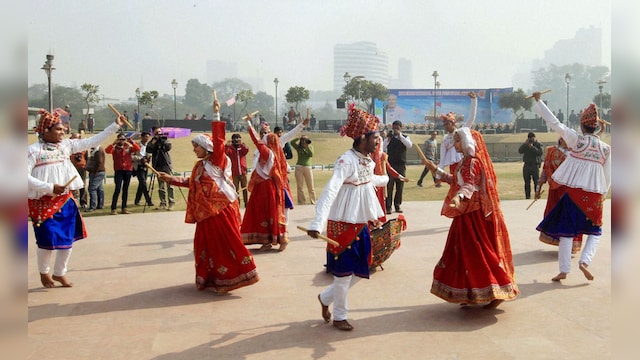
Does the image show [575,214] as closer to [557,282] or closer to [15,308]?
[557,282]

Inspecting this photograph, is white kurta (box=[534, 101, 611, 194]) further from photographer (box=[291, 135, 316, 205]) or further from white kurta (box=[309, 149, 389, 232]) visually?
photographer (box=[291, 135, 316, 205])

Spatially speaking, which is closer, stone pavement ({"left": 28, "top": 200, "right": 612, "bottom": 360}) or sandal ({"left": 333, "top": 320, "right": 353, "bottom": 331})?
stone pavement ({"left": 28, "top": 200, "right": 612, "bottom": 360})

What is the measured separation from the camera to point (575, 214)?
23.8ft

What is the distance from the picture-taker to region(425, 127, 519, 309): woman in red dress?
5.81 metres

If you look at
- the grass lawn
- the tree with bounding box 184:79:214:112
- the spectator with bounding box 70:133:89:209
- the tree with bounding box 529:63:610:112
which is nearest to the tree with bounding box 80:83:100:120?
the grass lawn

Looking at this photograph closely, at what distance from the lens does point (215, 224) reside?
6.89 meters

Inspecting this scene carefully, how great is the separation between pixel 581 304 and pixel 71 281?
20.3ft

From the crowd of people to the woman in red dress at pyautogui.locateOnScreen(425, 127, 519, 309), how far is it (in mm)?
10

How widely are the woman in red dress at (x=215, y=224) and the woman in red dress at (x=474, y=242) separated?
7.43ft

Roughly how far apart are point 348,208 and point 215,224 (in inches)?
76.4


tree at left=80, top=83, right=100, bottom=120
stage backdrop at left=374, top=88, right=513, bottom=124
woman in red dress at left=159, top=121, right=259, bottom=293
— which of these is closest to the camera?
woman in red dress at left=159, top=121, right=259, bottom=293

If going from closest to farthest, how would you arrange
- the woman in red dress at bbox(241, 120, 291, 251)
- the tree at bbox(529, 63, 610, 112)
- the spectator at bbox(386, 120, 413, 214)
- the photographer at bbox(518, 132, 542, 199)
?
the woman in red dress at bbox(241, 120, 291, 251), the spectator at bbox(386, 120, 413, 214), the photographer at bbox(518, 132, 542, 199), the tree at bbox(529, 63, 610, 112)

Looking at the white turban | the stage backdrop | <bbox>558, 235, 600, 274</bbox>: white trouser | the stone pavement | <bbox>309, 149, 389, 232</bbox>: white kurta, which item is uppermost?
the stage backdrop

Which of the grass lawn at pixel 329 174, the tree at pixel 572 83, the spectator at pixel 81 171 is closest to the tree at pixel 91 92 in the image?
the grass lawn at pixel 329 174
